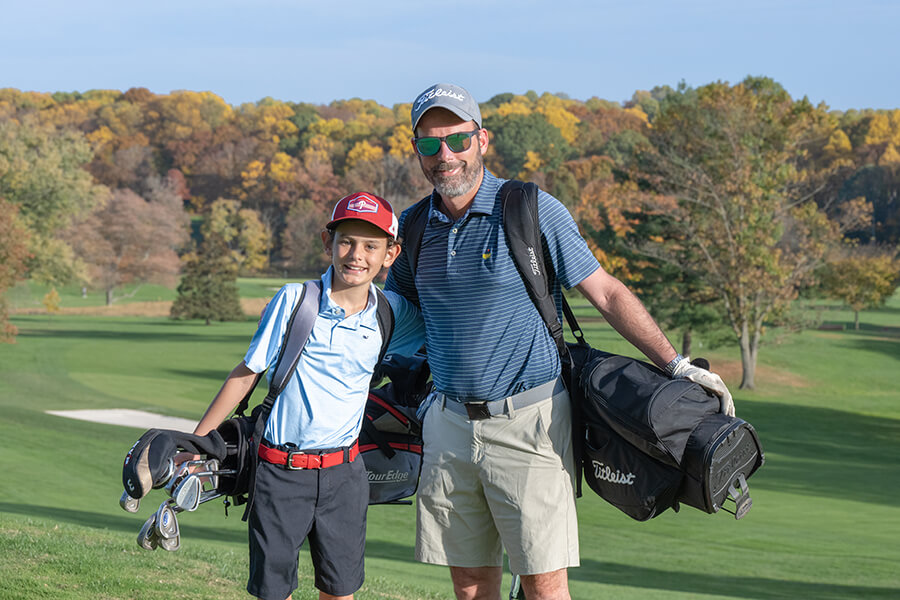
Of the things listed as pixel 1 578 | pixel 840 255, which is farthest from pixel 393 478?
pixel 840 255

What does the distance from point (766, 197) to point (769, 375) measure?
6.95 metres

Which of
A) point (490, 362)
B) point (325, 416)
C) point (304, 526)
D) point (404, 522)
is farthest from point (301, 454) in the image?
point (404, 522)

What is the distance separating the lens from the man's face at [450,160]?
3863 millimetres

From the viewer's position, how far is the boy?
3715 millimetres

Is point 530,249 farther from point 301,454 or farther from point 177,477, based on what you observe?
point 177,477

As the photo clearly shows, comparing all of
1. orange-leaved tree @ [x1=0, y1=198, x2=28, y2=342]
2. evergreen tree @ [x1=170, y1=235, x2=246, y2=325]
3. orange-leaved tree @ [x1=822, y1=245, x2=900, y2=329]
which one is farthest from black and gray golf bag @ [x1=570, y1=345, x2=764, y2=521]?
evergreen tree @ [x1=170, y1=235, x2=246, y2=325]

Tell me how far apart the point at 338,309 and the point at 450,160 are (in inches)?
26.8

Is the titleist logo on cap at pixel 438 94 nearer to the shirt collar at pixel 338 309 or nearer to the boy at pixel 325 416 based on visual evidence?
the boy at pixel 325 416

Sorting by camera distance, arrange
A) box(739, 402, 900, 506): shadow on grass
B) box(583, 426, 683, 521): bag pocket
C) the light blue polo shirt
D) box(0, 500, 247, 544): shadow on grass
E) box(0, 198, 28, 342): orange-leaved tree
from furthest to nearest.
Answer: box(0, 198, 28, 342): orange-leaved tree, box(739, 402, 900, 506): shadow on grass, box(0, 500, 247, 544): shadow on grass, the light blue polo shirt, box(583, 426, 683, 521): bag pocket

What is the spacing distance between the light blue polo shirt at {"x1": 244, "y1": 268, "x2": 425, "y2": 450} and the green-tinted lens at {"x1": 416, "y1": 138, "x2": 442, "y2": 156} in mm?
587

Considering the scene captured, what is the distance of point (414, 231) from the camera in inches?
157

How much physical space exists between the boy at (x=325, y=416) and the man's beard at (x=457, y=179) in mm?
226

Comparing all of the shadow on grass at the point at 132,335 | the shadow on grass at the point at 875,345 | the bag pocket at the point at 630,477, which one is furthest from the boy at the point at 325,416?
the shadow on grass at the point at 875,345

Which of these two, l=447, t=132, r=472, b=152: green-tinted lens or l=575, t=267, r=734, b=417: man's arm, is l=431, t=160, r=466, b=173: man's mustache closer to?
l=447, t=132, r=472, b=152: green-tinted lens
